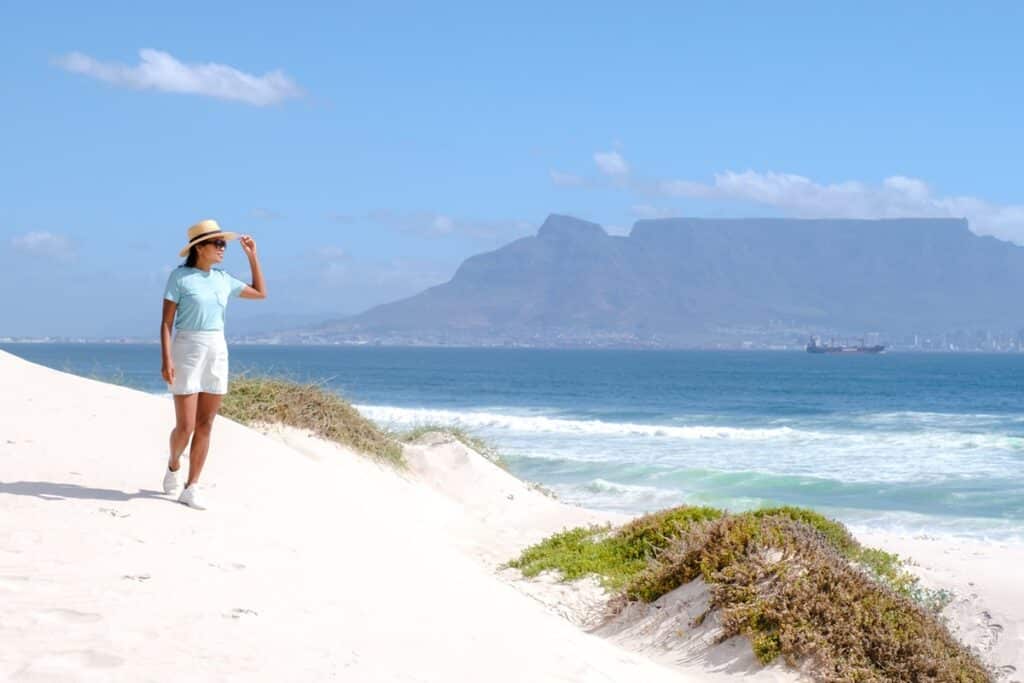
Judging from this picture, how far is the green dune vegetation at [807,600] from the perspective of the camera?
720 cm

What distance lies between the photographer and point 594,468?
26484 millimetres

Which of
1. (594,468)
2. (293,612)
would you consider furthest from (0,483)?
(594,468)

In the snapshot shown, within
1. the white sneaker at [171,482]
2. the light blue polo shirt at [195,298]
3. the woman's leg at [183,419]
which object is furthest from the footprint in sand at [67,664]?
the white sneaker at [171,482]

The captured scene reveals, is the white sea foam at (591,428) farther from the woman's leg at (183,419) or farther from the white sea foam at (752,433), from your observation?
the woman's leg at (183,419)

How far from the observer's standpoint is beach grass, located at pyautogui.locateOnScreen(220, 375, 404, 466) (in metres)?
15.6

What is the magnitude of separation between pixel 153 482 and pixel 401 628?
11.6 ft

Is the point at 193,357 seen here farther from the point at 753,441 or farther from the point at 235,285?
the point at 753,441

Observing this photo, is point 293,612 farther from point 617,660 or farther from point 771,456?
point 771,456

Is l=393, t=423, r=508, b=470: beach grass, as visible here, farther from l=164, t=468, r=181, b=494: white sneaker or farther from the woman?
the woman

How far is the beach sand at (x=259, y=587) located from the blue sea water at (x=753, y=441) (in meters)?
5.85

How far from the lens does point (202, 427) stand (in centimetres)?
797

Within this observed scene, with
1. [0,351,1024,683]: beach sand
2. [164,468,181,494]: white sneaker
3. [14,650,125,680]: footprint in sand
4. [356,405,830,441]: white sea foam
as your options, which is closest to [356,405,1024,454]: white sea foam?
[356,405,830,441]: white sea foam

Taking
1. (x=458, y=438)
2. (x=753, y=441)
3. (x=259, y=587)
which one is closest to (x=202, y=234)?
(x=259, y=587)

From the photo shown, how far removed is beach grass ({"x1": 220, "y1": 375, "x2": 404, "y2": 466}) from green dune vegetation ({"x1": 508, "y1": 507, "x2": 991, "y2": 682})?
673cm
